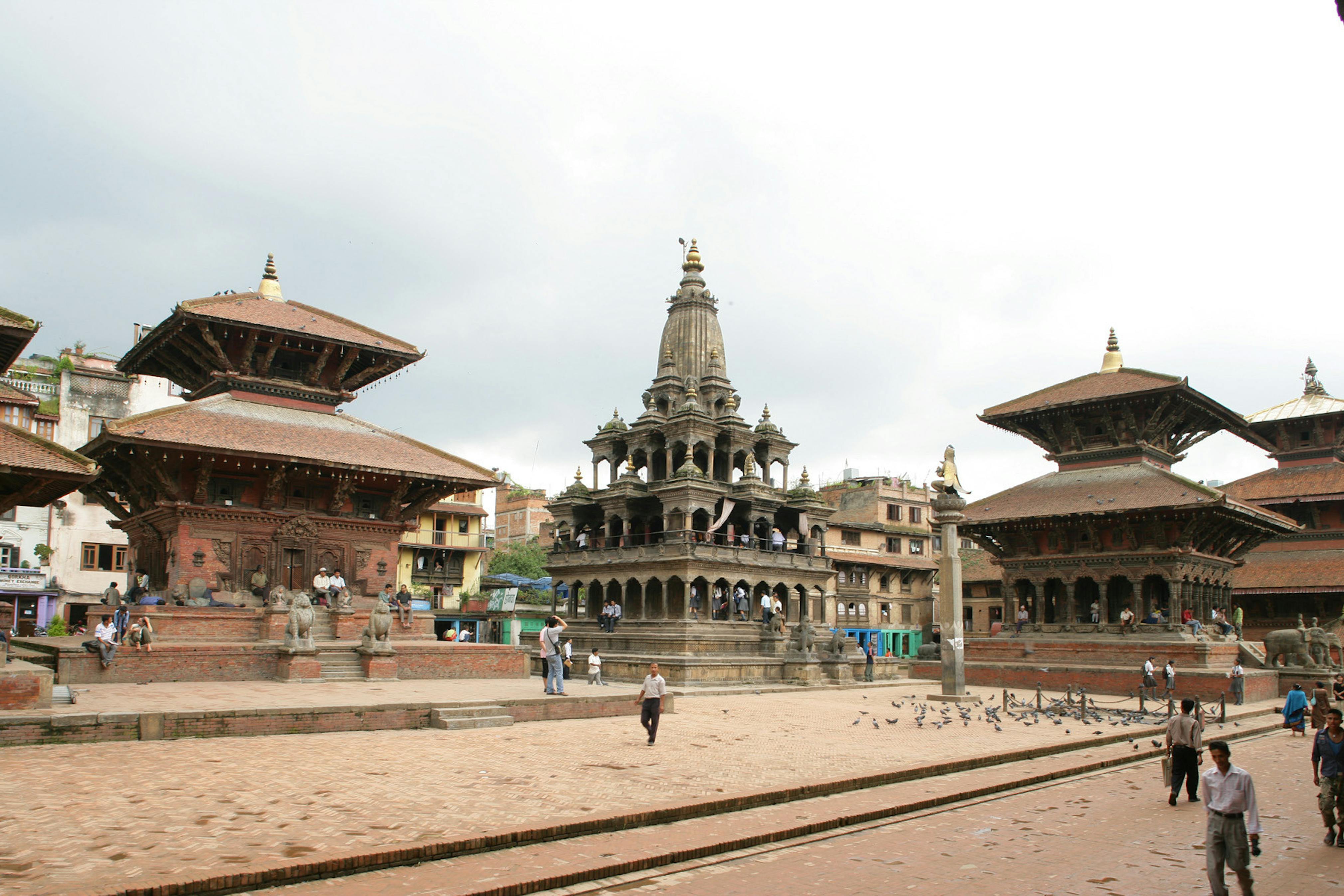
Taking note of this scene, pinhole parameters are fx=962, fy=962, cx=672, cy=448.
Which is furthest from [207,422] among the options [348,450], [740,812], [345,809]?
[740,812]

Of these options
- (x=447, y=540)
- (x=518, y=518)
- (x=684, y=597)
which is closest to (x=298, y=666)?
(x=684, y=597)

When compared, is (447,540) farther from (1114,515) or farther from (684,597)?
(1114,515)

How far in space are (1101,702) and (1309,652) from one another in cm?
938

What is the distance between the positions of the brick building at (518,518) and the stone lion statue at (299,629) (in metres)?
55.3

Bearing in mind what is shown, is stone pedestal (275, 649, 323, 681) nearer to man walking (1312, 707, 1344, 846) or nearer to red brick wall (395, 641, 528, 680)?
red brick wall (395, 641, 528, 680)

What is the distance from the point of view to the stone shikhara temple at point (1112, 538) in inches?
1303

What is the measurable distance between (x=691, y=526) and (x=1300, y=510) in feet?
95.3

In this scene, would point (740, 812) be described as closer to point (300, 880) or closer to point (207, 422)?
point (300, 880)

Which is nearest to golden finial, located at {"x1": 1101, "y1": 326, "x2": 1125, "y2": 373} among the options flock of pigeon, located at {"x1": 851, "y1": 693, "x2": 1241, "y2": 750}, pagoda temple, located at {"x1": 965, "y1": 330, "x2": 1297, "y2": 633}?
pagoda temple, located at {"x1": 965, "y1": 330, "x2": 1297, "y2": 633}

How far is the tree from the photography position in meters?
64.6

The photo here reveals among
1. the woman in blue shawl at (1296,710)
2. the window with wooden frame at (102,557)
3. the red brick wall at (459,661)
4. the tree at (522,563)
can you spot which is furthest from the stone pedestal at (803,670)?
the window with wooden frame at (102,557)

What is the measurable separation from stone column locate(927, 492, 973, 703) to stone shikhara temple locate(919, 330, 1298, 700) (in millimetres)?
8511

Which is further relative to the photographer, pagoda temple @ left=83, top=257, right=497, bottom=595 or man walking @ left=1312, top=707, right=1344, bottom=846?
pagoda temple @ left=83, top=257, right=497, bottom=595

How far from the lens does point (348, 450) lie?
2892cm
